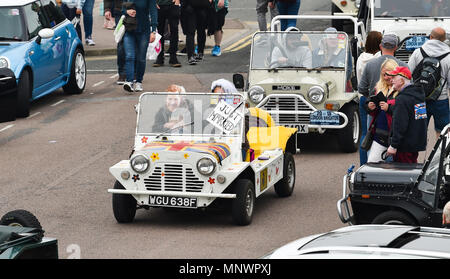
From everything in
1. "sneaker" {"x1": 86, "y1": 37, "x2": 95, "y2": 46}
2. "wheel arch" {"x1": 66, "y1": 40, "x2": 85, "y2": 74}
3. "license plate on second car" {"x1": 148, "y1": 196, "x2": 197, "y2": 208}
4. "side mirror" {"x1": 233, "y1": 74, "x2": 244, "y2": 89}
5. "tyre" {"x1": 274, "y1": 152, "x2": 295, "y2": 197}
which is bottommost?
"sneaker" {"x1": 86, "y1": 37, "x2": 95, "y2": 46}

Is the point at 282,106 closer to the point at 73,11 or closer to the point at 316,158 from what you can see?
the point at 316,158

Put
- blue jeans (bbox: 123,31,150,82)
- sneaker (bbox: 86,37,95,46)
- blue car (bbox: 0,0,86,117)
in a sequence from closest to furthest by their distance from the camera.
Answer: blue car (bbox: 0,0,86,117) → blue jeans (bbox: 123,31,150,82) → sneaker (bbox: 86,37,95,46)

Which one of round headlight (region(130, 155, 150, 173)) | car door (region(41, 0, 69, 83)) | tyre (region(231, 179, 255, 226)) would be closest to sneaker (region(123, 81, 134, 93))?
car door (region(41, 0, 69, 83))

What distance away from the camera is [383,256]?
15.2 ft

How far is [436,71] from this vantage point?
39.7 feet

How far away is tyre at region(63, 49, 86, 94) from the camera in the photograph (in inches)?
738

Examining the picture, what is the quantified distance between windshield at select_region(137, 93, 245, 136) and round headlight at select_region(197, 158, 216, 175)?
0.88 meters

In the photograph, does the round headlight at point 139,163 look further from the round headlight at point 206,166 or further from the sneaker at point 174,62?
the sneaker at point 174,62

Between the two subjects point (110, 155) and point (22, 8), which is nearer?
point (110, 155)

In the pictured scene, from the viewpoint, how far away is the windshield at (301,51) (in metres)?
14.5

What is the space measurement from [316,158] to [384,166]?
4.57m

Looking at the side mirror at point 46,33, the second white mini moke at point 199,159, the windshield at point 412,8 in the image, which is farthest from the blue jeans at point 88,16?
the second white mini moke at point 199,159

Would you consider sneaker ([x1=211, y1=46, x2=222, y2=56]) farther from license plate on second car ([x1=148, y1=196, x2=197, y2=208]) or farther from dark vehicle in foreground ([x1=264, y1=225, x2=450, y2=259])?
dark vehicle in foreground ([x1=264, y1=225, x2=450, y2=259])

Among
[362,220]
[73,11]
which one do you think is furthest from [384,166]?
[73,11]
